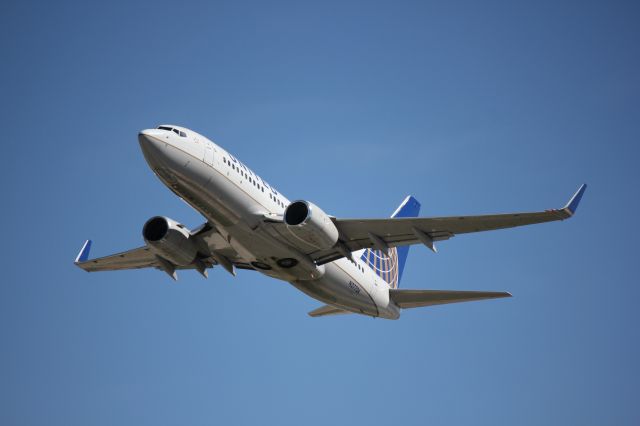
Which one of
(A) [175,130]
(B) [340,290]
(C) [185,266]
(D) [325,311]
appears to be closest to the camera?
(A) [175,130]

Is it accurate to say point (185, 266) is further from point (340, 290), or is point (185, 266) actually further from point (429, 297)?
point (429, 297)

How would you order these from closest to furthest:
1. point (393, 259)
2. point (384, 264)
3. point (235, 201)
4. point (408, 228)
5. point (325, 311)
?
point (235, 201) → point (408, 228) → point (325, 311) → point (384, 264) → point (393, 259)

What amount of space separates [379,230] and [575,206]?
8309 mm

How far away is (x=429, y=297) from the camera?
37781 mm

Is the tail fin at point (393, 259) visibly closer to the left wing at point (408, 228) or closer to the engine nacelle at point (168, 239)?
the left wing at point (408, 228)

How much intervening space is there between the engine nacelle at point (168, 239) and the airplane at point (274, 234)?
0.14 ft

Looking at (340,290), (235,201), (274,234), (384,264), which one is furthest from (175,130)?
(384,264)

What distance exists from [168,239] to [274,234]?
558 centimetres

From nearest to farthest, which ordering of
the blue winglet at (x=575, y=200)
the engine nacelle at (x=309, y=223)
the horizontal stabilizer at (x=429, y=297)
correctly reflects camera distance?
1. the blue winglet at (x=575, y=200)
2. the engine nacelle at (x=309, y=223)
3. the horizontal stabilizer at (x=429, y=297)

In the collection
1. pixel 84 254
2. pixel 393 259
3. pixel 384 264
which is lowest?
pixel 84 254

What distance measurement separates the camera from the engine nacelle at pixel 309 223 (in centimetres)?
3111

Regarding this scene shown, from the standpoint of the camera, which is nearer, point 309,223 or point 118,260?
point 309,223

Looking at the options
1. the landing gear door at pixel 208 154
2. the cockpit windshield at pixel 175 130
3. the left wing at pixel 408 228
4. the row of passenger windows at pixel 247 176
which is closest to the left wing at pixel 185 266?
the row of passenger windows at pixel 247 176

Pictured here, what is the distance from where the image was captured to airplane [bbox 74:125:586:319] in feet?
99.7
